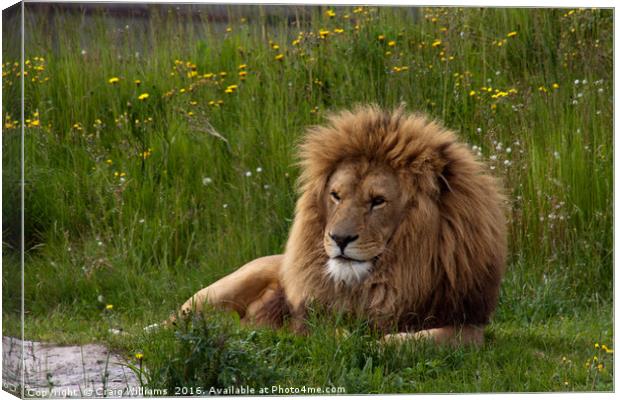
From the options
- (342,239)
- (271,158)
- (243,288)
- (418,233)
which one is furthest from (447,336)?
(271,158)

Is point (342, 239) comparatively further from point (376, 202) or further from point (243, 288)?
point (243, 288)

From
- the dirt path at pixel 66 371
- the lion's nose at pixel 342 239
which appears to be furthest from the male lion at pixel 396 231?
the dirt path at pixel 66 371

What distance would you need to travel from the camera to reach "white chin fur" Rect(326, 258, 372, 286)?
6949mm

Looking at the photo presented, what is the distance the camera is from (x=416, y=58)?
7270 mm

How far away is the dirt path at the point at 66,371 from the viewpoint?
22.4 feet

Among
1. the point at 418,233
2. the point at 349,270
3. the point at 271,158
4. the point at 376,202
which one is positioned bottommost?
the point at 349,270

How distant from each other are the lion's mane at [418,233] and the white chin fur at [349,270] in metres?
0.03

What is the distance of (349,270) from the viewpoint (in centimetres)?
696

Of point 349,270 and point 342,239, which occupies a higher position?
point 342,239

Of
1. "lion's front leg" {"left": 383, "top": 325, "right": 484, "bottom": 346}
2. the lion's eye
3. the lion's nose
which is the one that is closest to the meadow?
"lion's front leg" {"left": 383, "top": 325, "right": 484, "bottom": 346}

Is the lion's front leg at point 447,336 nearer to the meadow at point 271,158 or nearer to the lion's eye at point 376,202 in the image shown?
the meadow at point 271,158

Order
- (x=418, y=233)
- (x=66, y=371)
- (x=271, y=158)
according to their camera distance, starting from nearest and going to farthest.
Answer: (x=66, y=371)
(x=418, y=233)
(x=271, y=158)

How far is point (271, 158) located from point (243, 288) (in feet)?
1.66

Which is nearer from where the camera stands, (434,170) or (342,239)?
(342,239)
